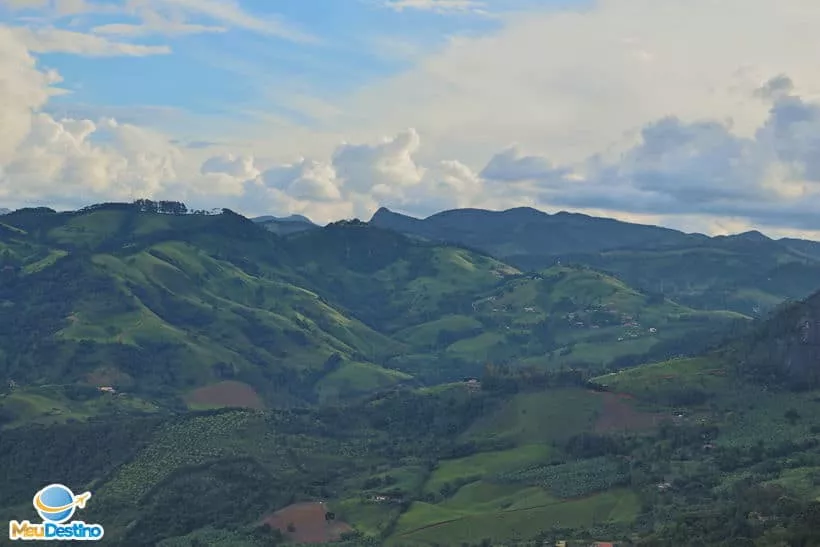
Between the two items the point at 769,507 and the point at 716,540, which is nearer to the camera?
the point at 716,540

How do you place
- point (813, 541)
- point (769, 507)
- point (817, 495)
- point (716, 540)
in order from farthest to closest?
1. point (817, 495)
2. point (769, 507)
3. point (716, 540)
4. point (813, 541)

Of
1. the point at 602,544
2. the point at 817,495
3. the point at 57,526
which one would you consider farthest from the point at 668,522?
the point at 57,526

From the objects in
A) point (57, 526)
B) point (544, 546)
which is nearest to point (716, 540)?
point (544, 546)

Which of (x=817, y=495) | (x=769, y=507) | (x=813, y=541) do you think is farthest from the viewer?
(x=817, y=495)

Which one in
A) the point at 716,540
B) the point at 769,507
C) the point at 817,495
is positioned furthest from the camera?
the point at 817,495

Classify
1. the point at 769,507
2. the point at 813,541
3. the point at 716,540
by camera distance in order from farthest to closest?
the point at 769,507 < the point at 716,540 < the point at 813,541

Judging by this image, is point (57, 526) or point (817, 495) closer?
point (57, 526)

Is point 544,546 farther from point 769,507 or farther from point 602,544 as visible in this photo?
point 769,507

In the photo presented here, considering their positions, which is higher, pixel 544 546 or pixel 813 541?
pixel 813 541

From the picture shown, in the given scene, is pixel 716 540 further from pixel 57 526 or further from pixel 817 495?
pixel 57 526
